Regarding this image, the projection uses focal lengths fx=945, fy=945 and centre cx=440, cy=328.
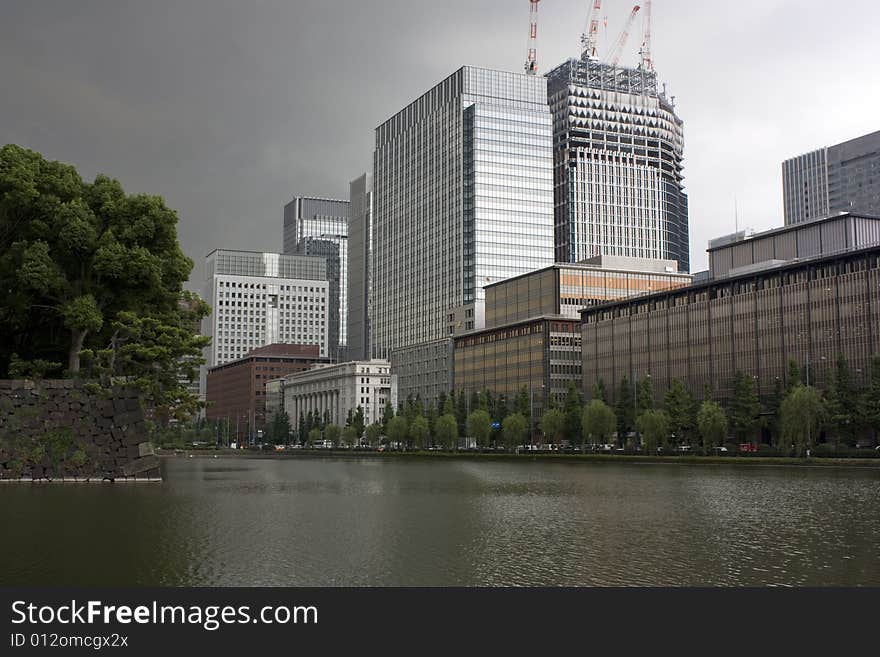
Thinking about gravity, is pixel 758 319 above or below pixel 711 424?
above

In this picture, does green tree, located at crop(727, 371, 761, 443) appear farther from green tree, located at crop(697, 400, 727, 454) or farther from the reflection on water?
the reflection on water

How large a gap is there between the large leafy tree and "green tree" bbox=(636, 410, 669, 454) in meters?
74.2

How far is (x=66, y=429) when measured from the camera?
61.9 metres

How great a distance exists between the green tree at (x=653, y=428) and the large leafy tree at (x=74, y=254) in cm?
7421

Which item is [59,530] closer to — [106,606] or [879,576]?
[106,606]

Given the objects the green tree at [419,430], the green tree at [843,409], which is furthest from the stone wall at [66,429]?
the green tree at [419,430]

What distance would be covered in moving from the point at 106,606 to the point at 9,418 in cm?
4269

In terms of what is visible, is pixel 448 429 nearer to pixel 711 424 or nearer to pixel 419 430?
pixel 419 430

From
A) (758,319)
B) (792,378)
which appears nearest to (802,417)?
(792,378)

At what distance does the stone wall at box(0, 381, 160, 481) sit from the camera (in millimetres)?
60750

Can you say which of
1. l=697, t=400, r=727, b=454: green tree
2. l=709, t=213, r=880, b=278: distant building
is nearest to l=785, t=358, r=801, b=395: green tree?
l=697, t=400, r=727, b=454: green tree

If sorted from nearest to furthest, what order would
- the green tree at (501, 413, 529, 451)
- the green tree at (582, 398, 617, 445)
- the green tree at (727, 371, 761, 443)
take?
the green tree at (727, 371, 761, 443) < the green tree at (582, 398, 617, 445) < the green tree at (501, 413, 529, 451)

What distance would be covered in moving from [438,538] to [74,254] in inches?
1604

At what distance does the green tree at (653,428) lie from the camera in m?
126
